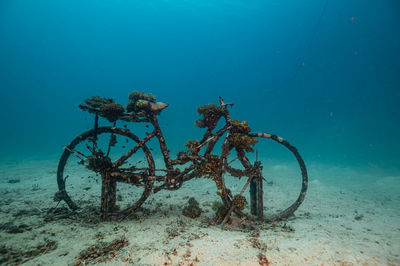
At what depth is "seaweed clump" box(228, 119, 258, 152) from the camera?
4820 millimetres

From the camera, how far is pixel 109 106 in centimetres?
459

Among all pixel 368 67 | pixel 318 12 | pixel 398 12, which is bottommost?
→ pixel 368 67

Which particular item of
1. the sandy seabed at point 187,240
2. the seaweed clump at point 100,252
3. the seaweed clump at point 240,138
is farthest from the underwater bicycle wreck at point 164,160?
the seaweed clump at point 100,252

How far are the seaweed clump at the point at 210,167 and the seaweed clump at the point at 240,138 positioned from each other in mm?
732

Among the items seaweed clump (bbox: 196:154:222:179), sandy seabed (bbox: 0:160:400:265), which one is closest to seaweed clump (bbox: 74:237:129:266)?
sandy seabed (bbox: 0:160:400:265)

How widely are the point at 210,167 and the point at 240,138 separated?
1.25m

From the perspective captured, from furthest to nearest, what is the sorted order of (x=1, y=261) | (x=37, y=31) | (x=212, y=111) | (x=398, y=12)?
(x=37, y=31)
(x=398, y=12)
(x=212, y=111)
(x=1, y=261)

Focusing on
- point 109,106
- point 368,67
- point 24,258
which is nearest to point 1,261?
point 24,258

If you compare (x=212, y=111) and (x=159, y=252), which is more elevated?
(x=212, y=111)

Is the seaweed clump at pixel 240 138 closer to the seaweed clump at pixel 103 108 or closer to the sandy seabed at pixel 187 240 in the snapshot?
the sandy seabed at pixel 187 240

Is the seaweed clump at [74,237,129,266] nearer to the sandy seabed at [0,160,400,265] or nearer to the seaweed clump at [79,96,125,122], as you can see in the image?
the sandy seabed at [0,160,400,265]

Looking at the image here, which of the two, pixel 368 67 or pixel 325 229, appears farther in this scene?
pixel 368 67

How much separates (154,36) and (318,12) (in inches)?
4148

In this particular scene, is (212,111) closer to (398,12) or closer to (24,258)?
(24,258)
